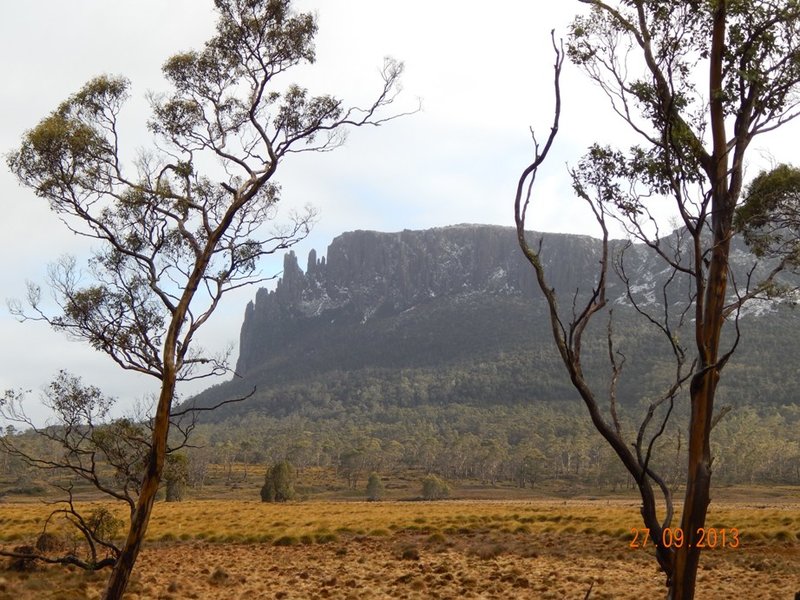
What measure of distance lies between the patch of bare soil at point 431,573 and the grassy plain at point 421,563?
26mm

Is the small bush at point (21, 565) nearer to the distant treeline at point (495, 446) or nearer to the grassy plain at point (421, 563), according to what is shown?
the grassy plain at point (421, 563)

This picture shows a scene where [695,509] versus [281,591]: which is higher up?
[695,509]

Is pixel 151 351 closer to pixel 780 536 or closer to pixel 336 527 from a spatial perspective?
pixel 336 527

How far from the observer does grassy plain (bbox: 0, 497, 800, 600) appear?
14.0 m

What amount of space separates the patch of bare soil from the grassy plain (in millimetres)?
26

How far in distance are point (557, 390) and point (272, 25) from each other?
14595cm

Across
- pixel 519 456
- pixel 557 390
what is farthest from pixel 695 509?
pixel 557 390

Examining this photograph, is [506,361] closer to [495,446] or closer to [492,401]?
[492,401]

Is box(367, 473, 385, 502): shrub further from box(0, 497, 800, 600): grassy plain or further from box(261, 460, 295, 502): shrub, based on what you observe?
box(0, 497, 800, 600): grassy plain

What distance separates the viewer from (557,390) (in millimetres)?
151125

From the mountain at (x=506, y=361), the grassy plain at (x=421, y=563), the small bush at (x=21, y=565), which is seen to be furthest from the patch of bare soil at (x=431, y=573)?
the mountain at (x=506, y=361)

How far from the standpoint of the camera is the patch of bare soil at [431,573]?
13.8m

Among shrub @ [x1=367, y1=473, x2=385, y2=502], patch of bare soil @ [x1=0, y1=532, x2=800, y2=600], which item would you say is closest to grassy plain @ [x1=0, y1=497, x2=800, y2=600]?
patch of bare soil @ [x1=0, y1=532, x2=800, y2=600]

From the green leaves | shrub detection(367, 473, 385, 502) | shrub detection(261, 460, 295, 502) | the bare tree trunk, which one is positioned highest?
the green leaves
